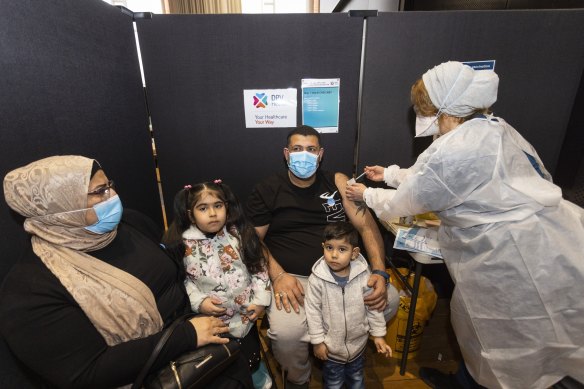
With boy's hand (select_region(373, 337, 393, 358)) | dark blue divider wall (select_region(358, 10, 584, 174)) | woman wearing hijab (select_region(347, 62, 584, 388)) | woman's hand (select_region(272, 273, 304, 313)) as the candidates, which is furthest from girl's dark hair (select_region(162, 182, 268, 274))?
dark blue divider wall (select_region(358, 10, 584, 174))


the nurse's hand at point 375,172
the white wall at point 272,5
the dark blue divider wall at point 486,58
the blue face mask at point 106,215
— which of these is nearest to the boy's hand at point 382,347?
the nurse's hand at point 375,172

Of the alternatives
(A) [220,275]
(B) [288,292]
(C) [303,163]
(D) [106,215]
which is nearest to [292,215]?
(C) [303,163]

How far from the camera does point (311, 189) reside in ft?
5.31

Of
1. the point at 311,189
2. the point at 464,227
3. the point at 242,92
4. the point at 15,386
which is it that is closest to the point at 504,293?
the point at 464,227

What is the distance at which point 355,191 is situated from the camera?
154 cm

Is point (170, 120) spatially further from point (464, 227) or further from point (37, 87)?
point (464, 227)

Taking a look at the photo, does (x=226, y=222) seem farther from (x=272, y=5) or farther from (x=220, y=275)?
(x=272, y=5)

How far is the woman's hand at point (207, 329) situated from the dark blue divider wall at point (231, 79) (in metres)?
0.90

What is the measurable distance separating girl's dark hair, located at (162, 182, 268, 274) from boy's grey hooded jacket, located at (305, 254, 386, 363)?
0.28m

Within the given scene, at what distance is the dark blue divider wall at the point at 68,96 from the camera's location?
2.98ft

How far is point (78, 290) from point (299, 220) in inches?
39.3

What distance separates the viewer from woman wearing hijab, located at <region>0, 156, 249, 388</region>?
821 mm

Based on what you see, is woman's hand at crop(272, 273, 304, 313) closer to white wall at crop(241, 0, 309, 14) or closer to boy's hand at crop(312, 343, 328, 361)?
boy's hand at crop(312, 343, 328, 361)

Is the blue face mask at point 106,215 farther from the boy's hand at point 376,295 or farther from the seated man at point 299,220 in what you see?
the boy's hand at point 376,295
